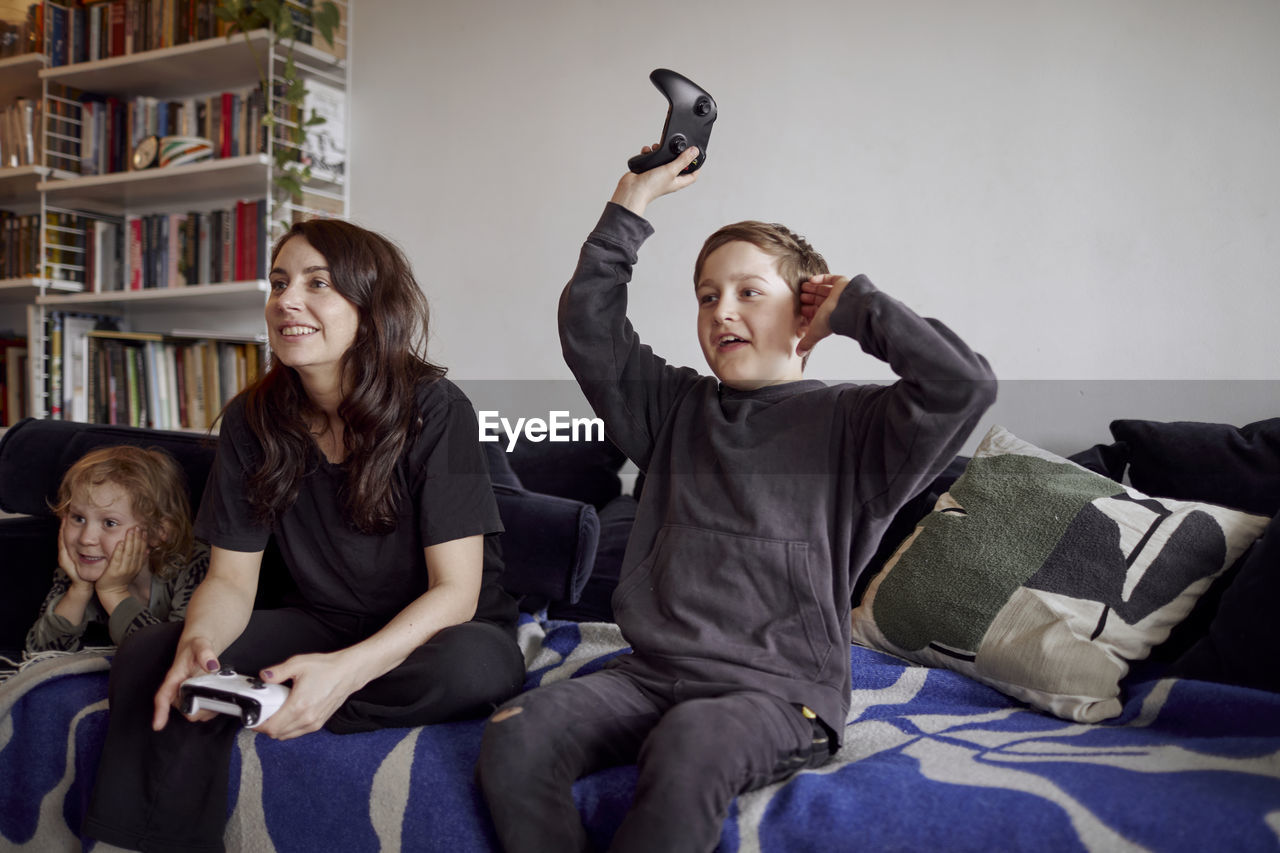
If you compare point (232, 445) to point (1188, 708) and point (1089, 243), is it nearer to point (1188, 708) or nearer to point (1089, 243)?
point (1188, 708)

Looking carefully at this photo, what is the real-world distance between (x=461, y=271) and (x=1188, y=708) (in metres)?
1.90

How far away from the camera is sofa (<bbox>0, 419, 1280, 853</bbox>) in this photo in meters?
0.84

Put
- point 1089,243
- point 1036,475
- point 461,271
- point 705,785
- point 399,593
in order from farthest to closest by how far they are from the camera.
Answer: point 461,271 → point 1089,243 → point 1036,475 → point 399,593 → point 705,785

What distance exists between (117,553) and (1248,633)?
1.55 meters

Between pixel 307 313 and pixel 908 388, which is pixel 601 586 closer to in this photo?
pixel 307 313

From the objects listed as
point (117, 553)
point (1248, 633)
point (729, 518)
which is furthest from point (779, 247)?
point (117, 553)

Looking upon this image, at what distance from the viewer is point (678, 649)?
100cm

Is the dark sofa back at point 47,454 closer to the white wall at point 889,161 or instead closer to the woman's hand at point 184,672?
the woman's hand at point 184,672

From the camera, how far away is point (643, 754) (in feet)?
2.88

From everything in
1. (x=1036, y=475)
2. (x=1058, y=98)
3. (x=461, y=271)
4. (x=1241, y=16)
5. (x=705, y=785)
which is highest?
(x=1241, y=16)

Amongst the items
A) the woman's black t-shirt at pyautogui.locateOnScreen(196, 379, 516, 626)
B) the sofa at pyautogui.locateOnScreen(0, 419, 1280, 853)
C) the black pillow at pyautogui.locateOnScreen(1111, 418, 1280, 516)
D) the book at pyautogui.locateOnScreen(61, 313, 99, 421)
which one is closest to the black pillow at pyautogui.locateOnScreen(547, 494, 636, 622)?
the sofa at pyautogui.locateOnScreen(0, 419, 1280, 853)

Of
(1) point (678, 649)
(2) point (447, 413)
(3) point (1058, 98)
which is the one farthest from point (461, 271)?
(1) point (678, 649)

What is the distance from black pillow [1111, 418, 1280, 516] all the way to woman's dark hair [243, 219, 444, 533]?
3.65 feet

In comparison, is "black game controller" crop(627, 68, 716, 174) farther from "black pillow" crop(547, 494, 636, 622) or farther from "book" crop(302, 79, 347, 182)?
"book" crop(302, 79, 347, 182)
